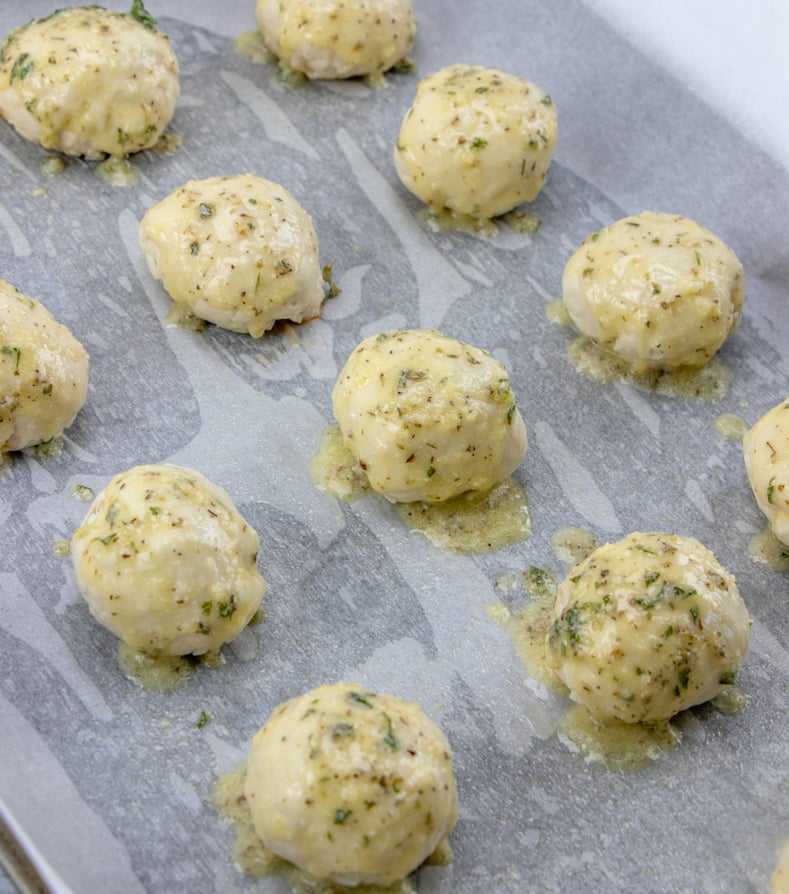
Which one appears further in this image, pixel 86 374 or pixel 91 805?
pixel 86 374

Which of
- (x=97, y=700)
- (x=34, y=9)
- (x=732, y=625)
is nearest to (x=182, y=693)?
(x=97, y=700)

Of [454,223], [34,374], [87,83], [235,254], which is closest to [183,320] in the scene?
[235,254]

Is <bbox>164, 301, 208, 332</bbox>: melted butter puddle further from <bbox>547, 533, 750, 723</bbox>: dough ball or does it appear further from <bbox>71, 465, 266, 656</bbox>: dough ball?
<bbox>547, 533, 750, 723</bbox>: dough ball

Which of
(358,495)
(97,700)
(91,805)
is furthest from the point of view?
(358,495)

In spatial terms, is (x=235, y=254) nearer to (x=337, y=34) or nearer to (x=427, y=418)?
(x=427, y=418)

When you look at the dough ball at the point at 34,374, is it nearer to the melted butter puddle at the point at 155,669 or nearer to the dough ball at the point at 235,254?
the dough ball at the point at 235,254

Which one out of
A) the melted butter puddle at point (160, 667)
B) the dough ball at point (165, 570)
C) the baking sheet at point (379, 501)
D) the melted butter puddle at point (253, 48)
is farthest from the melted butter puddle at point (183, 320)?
the melted butter puddle at point (253, 48)

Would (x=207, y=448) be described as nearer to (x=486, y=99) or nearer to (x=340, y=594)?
(x=340, y=594)
